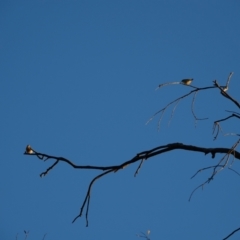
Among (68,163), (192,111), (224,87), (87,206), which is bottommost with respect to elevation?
(87,206)

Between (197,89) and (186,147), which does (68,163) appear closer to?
(186,147)

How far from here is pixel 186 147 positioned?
1771 millimetres

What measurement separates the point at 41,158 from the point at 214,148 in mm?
849

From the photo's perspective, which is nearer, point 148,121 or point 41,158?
point 41,158

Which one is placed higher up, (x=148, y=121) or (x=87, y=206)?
(x=148, y=121)

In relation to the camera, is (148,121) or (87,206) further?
(148,121)

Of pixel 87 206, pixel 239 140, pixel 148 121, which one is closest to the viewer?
pixel 239 140

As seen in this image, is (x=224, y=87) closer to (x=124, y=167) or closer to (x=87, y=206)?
(x=124, y=167)

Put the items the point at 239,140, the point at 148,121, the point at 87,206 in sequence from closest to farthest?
the point at 239,140, the point at 87,206, the point at 148,121

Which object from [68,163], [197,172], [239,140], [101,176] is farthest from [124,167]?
[239,140]

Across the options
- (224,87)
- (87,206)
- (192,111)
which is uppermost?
(192,111)

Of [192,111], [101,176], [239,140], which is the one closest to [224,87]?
[239,140]

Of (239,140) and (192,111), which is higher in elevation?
(192,111)

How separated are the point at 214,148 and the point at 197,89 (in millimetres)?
296
